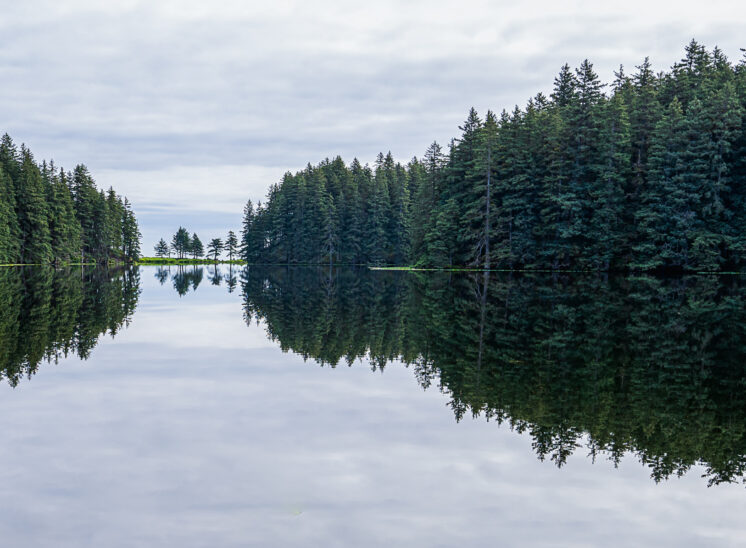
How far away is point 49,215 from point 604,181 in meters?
76.0

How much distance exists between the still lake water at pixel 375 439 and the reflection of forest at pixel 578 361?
0.18ft

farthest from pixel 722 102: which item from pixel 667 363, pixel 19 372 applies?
pixel 19 372

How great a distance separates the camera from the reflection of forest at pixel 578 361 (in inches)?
259

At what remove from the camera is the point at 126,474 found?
556 centimetres

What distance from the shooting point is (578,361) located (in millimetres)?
10914

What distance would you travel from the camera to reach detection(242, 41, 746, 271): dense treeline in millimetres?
48656

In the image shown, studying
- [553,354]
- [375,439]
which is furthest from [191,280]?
[375,439]

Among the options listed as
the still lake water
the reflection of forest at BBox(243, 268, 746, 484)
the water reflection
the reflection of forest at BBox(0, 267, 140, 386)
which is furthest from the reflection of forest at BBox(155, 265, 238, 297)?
the still lake water

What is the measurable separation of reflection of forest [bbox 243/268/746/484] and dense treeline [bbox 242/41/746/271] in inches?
1137

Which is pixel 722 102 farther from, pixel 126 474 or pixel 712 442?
pixel 126 474

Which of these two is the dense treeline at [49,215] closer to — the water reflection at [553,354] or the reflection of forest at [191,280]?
the reflection of forest at [191,280]

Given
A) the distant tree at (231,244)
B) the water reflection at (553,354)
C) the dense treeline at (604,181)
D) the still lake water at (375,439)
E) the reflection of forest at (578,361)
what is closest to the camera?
the still lake water at (375,439)

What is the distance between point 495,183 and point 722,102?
65.8ft

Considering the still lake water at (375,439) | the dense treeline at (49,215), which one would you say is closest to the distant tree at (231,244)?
the dense treeline at (49,215)
